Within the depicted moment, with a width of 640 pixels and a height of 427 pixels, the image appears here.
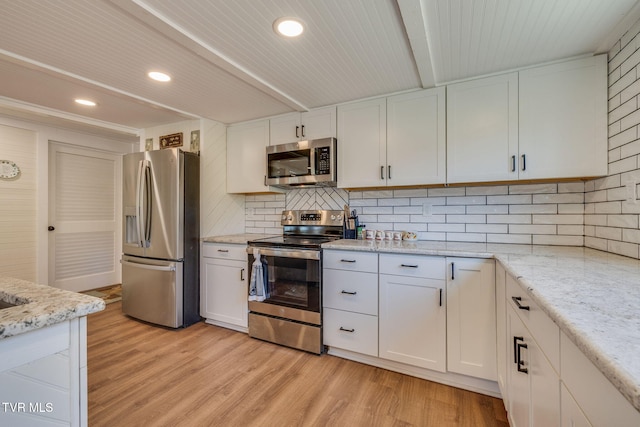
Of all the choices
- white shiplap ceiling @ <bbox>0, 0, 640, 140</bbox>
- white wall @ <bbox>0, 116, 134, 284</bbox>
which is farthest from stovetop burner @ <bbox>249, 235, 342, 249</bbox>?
white wall @ <bbox>0, 116, 134, 284</bbox>

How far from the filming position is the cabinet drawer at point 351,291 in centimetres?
215

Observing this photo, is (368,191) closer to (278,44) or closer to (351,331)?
(351,331)

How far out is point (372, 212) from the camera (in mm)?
2760

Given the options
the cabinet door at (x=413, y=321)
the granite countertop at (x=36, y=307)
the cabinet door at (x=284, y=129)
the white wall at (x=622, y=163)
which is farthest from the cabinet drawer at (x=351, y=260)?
the granite countertop at (x=36, y=307)

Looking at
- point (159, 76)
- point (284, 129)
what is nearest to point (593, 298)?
point (284, 129)

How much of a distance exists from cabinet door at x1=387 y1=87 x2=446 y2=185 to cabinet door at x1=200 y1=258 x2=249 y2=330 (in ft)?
5.51

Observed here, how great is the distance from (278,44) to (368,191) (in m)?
1.50

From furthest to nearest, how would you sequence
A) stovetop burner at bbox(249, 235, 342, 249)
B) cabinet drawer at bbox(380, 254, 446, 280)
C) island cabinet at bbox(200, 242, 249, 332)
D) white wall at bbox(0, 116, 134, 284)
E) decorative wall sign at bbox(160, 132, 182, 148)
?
white wall at bbox(0, 116, 134, 284) → decorative wall sign at bbox(160, 132, 182, 148) → island cabinet at bbox(200, 242, 249, 332) → stovetop burner at bbox(249, 235, 342, 249) → cabinet drawer at bbox(380, 254, 446, 280)

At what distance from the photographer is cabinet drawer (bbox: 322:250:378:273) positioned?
7.03ft

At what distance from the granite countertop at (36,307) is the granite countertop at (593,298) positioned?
3.93ft

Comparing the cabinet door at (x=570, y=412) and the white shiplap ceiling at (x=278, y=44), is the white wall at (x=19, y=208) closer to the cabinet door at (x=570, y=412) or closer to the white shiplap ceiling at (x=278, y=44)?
the white shiplap ceiling at (x=278, y=44)

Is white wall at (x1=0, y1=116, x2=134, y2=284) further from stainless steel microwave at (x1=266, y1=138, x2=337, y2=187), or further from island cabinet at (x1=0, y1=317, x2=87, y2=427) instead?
island cabinet at (x1=0, y1=317, x2=87, y2=427)

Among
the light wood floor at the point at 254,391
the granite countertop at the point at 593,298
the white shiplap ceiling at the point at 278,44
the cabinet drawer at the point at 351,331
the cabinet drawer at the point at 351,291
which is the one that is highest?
the white shiplap ceiling at the point at 278,44

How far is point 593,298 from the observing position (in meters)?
0.87
